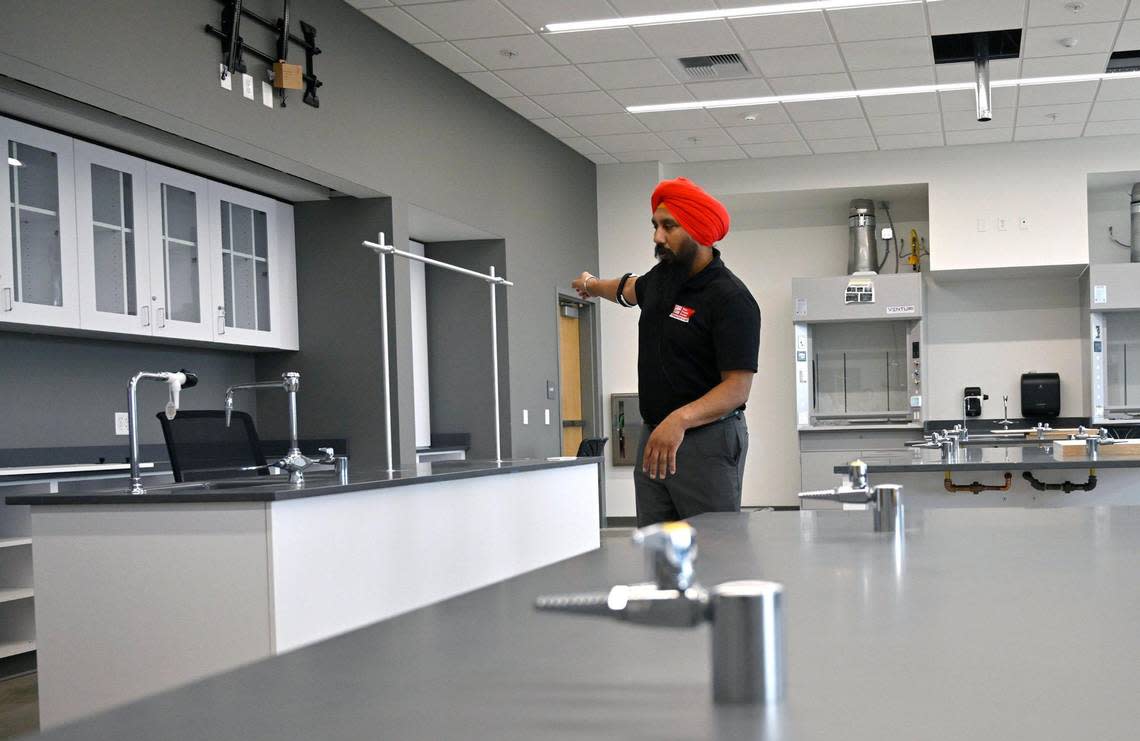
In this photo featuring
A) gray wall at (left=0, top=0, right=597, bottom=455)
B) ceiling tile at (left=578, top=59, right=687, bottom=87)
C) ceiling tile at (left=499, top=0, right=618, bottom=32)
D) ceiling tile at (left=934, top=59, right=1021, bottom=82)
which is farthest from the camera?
ceiling tile at (left=934, top=59, right=1021, bottom=82)

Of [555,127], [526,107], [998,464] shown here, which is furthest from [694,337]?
[555,127]

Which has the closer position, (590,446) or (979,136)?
(590,446)

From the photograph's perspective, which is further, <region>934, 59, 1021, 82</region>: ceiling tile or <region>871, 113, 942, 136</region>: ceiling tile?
<region>871, 113, 942, 136</region>: ceiling tile

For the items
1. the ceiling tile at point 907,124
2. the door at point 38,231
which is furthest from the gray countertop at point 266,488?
the ceiling tile at point 907,124

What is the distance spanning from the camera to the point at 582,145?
902 cm

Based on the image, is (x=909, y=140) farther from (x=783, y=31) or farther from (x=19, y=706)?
(x=19, y=706)

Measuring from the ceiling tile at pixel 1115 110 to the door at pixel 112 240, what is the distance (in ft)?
20.5

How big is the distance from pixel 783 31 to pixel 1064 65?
77.0 inches

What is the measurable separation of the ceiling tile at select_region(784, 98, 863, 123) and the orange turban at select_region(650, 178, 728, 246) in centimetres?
543

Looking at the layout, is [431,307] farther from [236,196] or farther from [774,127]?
[774,127]

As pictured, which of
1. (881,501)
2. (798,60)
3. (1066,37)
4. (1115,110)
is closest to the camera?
(881,501)

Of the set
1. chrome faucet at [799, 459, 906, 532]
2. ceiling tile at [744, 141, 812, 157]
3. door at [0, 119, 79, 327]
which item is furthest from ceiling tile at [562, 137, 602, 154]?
chrome faucet at [799, 459, 906, 532]

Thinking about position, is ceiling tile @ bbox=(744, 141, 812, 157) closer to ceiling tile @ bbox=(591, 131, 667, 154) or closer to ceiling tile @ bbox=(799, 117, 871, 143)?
ceiling tile @ bbox=(799, 117, 871, 143)

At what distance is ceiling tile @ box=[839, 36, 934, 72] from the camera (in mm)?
6668
